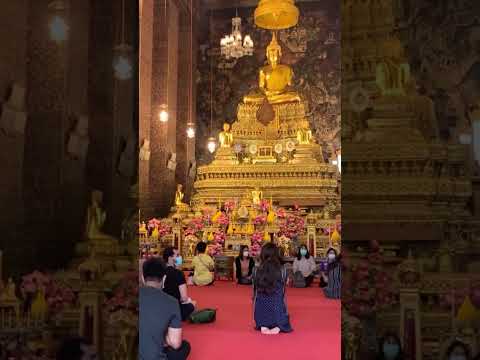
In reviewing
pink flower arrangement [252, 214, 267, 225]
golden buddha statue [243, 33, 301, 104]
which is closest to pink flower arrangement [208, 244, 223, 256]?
pink flower arrangement [252, 214, 267, 225]

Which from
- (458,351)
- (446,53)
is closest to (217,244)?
(458,351)

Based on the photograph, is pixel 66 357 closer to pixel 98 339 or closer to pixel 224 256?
pixel 98 339

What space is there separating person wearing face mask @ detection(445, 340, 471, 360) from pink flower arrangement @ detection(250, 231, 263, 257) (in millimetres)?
7163

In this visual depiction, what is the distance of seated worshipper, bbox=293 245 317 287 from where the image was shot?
8930 mm

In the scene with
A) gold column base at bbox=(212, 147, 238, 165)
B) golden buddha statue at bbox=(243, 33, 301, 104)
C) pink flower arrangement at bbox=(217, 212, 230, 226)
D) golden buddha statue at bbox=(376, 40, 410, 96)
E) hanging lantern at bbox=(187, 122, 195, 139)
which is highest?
golden buddha statue at bbox=(243, 33, 301, 104)

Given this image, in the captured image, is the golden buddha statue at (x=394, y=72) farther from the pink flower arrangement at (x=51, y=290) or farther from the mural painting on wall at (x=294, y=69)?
the mural painting on wall at (x=294, y=69)

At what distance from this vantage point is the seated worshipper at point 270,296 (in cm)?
542

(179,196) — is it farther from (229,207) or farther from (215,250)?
(215,250)

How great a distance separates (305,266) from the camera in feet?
29.4

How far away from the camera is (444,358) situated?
317 centimetres

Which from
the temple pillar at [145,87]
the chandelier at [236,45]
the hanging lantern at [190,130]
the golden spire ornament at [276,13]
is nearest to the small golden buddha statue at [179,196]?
the temple pillar at [145,87]

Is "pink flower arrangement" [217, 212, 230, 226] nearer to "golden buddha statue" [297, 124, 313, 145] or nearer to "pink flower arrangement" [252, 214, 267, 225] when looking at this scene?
"pink flower arrangement" [252, 214, 267, 225]

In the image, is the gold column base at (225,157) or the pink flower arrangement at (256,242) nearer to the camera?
the pink flower arrangement at (256,242)

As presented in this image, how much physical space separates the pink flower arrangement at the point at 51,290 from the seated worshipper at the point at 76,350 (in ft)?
0.77
